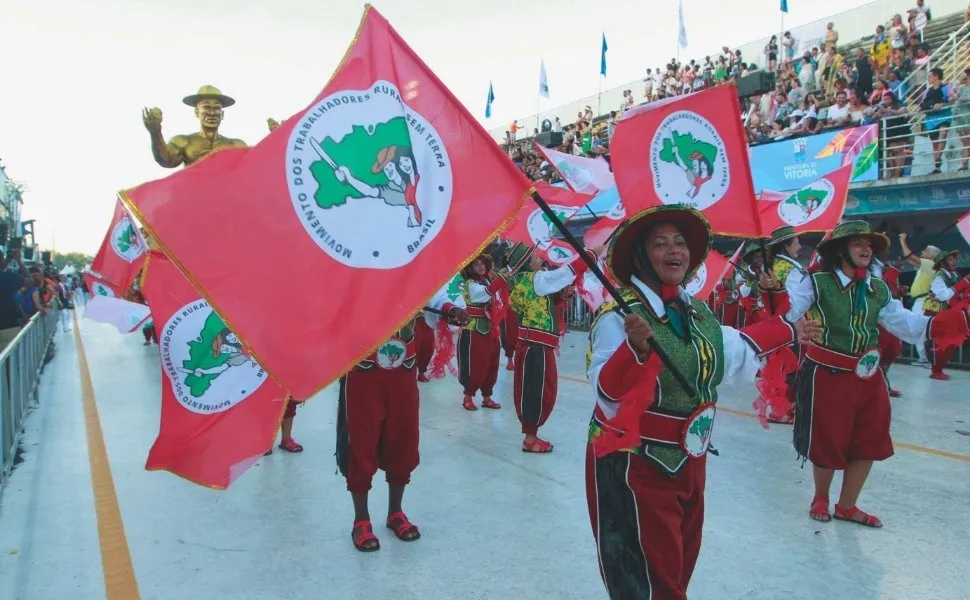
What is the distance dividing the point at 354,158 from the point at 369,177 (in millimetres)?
82

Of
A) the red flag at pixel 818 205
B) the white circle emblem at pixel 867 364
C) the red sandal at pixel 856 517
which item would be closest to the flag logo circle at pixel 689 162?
the white circle emblem at pixel 867 364

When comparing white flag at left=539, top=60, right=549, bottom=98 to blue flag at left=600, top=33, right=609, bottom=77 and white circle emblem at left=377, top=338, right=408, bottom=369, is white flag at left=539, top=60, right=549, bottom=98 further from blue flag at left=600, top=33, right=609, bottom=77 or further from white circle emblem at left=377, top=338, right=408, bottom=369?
white circle emblem at left=377, top=338, right=408, bottom=369

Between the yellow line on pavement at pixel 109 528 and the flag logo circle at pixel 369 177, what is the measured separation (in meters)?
2.42

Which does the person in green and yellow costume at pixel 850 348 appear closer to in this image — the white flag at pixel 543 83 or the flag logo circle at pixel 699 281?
the flag logo circle at pixel 699 281

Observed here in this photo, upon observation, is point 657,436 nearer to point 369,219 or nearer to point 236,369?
point 369,219

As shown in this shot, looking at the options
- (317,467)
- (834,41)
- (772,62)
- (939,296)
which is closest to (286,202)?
(317,467)

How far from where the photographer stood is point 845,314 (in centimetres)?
427

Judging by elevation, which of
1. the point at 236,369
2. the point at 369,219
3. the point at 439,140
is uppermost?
the point at 439,140

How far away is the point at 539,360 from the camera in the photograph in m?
6.40

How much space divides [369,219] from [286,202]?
0.28 m

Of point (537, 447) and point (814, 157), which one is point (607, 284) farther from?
point (814, 157)

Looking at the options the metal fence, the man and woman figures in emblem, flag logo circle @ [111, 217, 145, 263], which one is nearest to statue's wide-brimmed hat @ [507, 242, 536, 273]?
flag logo circle @ [111, 217, 145, 263]

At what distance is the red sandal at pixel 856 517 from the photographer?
439 centimetres

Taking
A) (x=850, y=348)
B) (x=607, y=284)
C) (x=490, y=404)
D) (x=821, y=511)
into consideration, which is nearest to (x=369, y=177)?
(x=607, y=284)
